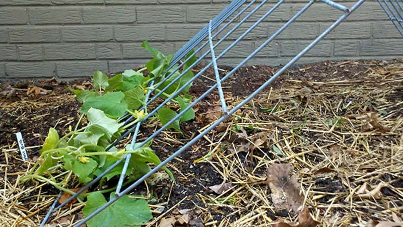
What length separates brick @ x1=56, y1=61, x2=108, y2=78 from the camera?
329 cm

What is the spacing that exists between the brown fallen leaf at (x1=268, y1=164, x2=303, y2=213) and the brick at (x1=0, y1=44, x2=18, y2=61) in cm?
233

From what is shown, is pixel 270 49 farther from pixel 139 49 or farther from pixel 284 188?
pixel 284 188

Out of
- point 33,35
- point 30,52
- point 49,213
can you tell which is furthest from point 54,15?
point 49,213

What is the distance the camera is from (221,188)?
5.49ft

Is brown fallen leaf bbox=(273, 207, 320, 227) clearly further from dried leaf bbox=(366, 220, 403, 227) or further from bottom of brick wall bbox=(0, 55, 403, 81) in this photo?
bottom of brick wall bbox=(0, 55, 403, 81)

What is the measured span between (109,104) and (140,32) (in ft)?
4.69

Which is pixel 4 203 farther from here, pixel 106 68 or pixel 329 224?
pixel 106 68

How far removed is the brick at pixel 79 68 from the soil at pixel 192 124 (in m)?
0.15

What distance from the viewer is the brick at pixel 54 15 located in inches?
124

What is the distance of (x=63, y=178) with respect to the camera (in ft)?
5.89

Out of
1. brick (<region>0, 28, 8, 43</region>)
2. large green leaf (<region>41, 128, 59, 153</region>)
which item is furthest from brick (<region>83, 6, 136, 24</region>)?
large green leaf (<region>41, 128, 59, 153</region>)

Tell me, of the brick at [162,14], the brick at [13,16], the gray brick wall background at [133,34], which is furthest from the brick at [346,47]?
the brick at [13,16]

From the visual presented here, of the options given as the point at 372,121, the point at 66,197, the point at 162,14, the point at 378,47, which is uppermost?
the point at 162,14

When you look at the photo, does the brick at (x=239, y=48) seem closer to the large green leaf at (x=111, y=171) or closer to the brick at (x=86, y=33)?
the brick at (x=86, y=33)
